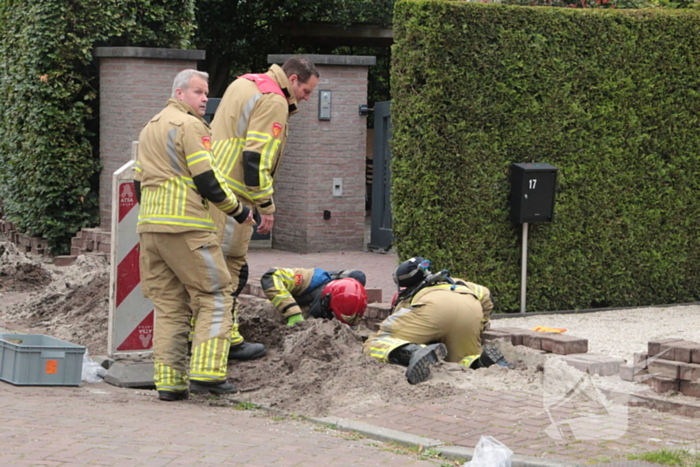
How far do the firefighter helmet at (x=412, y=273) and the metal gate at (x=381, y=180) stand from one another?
20.9 ft

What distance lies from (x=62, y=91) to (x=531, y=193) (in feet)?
21.6

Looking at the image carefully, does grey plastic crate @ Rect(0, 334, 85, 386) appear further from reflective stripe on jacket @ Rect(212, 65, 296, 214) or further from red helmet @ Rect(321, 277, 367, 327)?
red helmet @ Rect(321, 277, 367, 327)

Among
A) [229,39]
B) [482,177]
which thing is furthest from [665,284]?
[229,39]

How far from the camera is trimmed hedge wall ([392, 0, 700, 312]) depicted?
939 centimetres

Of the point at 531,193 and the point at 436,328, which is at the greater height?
the point at 531,193

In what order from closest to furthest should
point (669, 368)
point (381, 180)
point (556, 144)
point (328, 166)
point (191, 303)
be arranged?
point (669, 368), point (191, 303), point (556, 144), point (328, 166), point (381, 180)

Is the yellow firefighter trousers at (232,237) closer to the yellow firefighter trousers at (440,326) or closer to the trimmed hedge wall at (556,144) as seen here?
the yellow firefighter trousers at (440,326)

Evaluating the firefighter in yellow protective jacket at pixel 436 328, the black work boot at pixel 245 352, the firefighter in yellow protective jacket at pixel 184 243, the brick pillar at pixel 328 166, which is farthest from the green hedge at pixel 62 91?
the firefighter in yellow protective jacket at pixel 436 328

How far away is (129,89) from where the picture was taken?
13141 millimetres

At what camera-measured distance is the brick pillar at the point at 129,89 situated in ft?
43.1

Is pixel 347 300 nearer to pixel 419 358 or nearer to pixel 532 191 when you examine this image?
pixel 419 358

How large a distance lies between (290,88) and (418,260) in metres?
1.59

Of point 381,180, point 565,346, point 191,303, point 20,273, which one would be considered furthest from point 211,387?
point 381,180

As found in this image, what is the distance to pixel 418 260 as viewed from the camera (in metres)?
7.67
